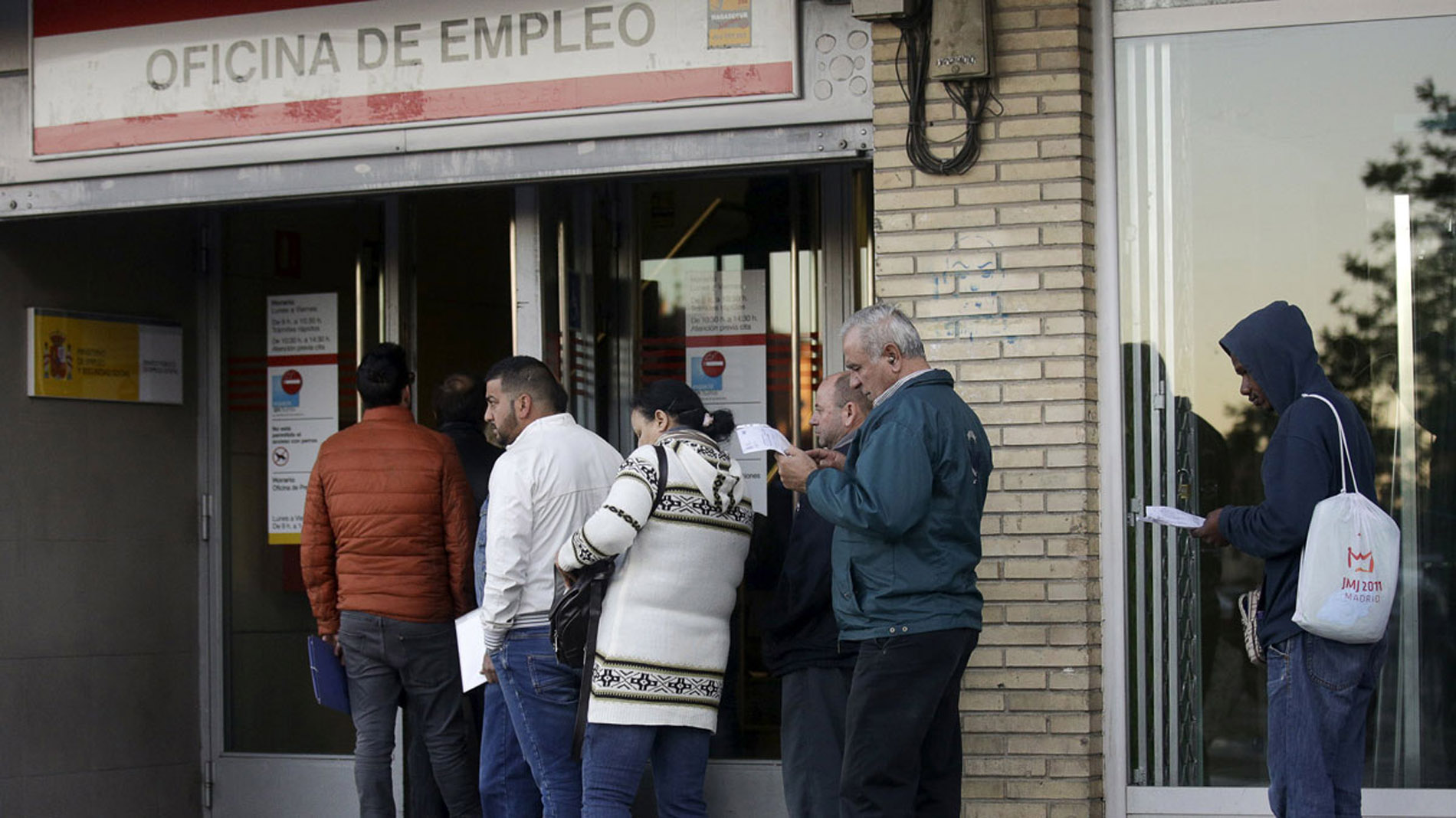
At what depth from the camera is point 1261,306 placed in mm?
5785

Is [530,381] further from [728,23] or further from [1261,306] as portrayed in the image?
[1261,306]

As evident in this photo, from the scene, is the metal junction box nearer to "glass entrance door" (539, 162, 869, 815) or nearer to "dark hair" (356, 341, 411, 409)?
"glass entrance door" (539, 162, 869, 815)

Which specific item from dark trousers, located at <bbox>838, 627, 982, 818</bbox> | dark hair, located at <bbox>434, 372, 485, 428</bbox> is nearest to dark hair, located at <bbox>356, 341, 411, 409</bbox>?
dark hair, located at <bbox>434, 372, 485, 428</bbox>

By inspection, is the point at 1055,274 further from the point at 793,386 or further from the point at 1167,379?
the point at 793,386

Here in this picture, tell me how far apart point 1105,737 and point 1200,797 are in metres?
0.38

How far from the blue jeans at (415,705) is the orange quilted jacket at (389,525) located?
105 millimetres

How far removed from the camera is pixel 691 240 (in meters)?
7.32

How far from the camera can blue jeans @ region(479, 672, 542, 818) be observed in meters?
6.09

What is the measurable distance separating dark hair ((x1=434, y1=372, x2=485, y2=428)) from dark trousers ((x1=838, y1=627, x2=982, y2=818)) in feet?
8.62

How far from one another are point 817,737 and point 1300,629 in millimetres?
1615

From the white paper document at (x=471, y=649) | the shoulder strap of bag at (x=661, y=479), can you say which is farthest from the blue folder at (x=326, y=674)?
the shoulder strap of bag at (x=661, y=479)

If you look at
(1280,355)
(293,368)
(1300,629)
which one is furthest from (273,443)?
(1300,629)

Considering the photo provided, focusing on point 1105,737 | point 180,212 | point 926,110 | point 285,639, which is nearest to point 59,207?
point 180,212

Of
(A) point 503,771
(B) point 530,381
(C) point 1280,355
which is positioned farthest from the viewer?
(A) point 503,771
